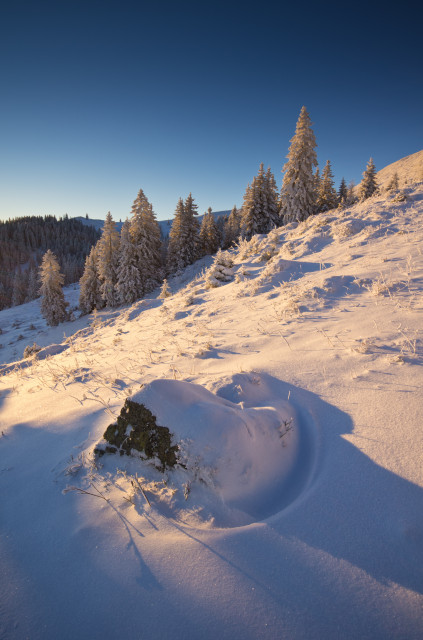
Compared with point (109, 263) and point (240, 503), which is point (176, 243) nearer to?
point (109, 263)

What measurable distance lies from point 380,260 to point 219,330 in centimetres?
425

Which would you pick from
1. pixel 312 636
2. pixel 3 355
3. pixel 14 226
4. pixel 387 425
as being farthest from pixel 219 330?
pixel 14 226

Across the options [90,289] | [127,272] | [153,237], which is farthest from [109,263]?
[153,237]

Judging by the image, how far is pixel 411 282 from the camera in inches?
187

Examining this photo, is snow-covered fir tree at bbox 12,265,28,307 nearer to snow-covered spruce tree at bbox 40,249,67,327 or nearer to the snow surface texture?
snow-covered spruce tree at bbox 40,249,67,327

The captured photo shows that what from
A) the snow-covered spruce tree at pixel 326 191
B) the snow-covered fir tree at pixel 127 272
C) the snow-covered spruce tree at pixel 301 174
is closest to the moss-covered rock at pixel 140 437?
the snow-covered spruce tree at pixel 301 174

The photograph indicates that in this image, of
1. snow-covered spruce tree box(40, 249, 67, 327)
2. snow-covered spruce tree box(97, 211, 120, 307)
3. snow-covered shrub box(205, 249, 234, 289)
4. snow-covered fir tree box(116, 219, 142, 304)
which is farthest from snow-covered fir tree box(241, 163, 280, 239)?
snow-covered spruce tree box(40, 249, 67, 327)

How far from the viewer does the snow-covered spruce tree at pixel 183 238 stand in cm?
3538

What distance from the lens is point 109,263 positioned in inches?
1264

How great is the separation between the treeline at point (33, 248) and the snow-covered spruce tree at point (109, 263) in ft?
163

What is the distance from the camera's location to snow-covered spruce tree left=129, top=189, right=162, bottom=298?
102ft

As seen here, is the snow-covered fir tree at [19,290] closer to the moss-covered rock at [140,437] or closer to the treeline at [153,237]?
the treeline at [153,237]

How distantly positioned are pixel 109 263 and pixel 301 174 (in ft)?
79.5

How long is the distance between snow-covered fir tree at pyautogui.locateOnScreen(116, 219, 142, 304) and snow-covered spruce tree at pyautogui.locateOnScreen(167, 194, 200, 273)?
670 centimetres
